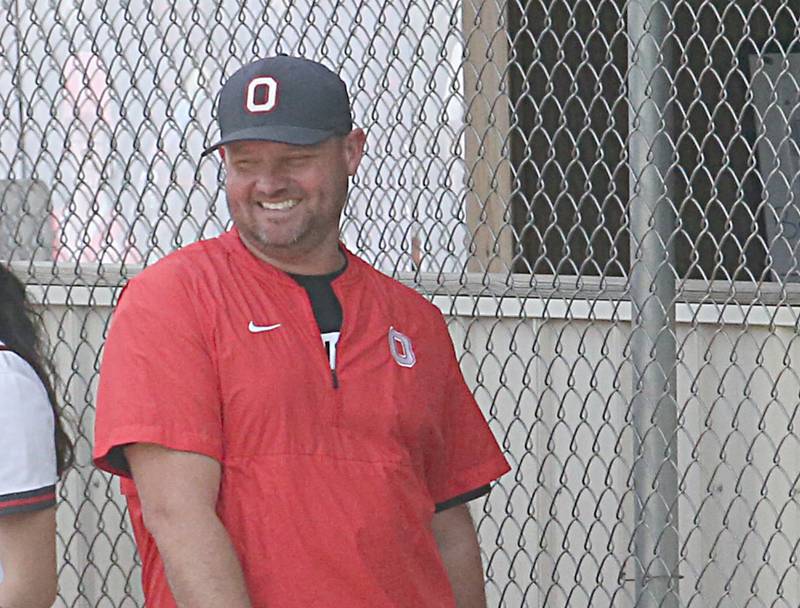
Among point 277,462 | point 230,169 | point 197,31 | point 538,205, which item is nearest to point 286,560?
point 277,462

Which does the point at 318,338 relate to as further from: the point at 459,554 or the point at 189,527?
the point at 459,554

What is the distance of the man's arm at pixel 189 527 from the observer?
237 centimetres

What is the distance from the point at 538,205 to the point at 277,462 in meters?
5.46

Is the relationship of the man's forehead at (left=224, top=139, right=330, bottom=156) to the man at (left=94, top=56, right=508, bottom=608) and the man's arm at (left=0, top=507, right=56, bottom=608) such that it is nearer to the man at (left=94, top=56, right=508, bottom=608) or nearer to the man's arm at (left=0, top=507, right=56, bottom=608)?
the man at (left=94, top=56, right=508, bottom=608)

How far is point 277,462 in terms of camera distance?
96.2 inches

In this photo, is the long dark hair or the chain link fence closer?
the long dark hair

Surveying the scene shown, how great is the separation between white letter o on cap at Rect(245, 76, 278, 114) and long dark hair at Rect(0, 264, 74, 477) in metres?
0.62

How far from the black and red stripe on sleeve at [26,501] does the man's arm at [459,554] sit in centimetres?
82

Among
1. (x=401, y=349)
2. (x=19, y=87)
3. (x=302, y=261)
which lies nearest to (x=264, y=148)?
(x=302, y=261)

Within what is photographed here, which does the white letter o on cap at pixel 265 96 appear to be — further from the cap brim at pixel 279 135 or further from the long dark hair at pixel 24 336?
the long dark hair at pixel 24 336

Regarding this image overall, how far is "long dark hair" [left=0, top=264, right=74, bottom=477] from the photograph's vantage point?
8.60ft

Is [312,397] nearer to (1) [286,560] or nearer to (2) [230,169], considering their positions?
(1) [286,560]

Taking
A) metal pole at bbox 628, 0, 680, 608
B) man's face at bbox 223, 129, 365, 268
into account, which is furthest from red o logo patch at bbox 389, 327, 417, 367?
metal pole at bbox 628, 0, 680, 608

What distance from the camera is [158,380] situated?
2.41m
